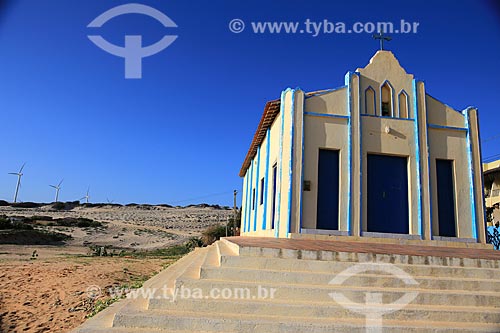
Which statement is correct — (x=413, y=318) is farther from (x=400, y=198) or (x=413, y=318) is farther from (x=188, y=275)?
(x=400, y=198)

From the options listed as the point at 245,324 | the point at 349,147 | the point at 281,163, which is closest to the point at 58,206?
the point at 281,163

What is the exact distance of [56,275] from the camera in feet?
34.1

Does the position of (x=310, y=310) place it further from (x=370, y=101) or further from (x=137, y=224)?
(x=137, y=224)

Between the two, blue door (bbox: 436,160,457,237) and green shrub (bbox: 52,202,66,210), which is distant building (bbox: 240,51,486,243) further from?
green shrub (bbox: 52,202,66,210)

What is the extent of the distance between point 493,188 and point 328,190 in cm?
2238

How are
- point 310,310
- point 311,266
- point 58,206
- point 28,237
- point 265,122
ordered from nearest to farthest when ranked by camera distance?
1. point 310,310
2. point 311,266
3. point 265,122
4. point 28,237
5. point 58,206

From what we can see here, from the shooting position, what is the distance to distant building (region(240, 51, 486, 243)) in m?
9.99

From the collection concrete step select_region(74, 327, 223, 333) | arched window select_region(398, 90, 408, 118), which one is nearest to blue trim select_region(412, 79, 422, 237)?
arched window select_region(398, 90, 408, 118)

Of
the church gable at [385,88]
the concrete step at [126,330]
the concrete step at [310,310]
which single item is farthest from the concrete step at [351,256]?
the church gable at [385,88]

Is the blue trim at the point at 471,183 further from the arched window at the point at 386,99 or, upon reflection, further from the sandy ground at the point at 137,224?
the sandy ground at the point at 137,224

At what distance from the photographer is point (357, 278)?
18.2 feet

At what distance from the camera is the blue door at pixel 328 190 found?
9.95 metres

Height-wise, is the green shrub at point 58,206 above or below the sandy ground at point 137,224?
above

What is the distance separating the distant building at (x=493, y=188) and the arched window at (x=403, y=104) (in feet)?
59.1
